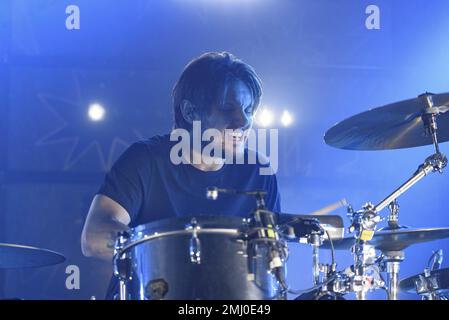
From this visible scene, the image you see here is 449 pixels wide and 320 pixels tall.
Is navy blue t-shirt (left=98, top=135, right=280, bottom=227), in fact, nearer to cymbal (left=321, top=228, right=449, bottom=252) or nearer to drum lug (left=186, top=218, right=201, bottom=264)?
cymbal (left=321, top=228, right=449, bottom=252)

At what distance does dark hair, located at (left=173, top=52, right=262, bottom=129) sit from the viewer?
8.39 feet

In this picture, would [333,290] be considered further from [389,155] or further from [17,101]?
[17,101]

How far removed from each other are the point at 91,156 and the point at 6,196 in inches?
14.9

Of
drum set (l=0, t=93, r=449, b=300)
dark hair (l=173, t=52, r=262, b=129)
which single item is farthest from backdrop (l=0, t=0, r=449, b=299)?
drum set (l=0, t=93, r=449, b=300)

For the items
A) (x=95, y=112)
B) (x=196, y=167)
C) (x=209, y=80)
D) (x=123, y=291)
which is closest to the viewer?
(x=123, y=291)

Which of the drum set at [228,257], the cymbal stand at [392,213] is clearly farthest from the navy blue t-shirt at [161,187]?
the drum set at [228,257]

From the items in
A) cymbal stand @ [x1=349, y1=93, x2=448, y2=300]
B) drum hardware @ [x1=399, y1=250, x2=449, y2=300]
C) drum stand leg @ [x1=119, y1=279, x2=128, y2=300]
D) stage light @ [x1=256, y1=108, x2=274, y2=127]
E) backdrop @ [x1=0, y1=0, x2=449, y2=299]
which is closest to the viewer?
drum stand leg @ [x1=119, y1=279, x2=128, y2=300]

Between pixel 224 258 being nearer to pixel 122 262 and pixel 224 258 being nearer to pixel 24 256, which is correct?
pixel 122 262

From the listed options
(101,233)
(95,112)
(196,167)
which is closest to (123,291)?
A: (101,233)

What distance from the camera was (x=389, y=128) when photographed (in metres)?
2.29

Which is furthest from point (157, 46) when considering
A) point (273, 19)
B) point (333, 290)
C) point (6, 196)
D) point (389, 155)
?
point (333, 290)

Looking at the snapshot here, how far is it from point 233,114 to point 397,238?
2.48 feet

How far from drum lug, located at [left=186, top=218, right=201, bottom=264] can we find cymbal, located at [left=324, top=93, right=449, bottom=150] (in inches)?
30.0

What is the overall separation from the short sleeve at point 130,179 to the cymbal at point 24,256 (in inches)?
10.6
